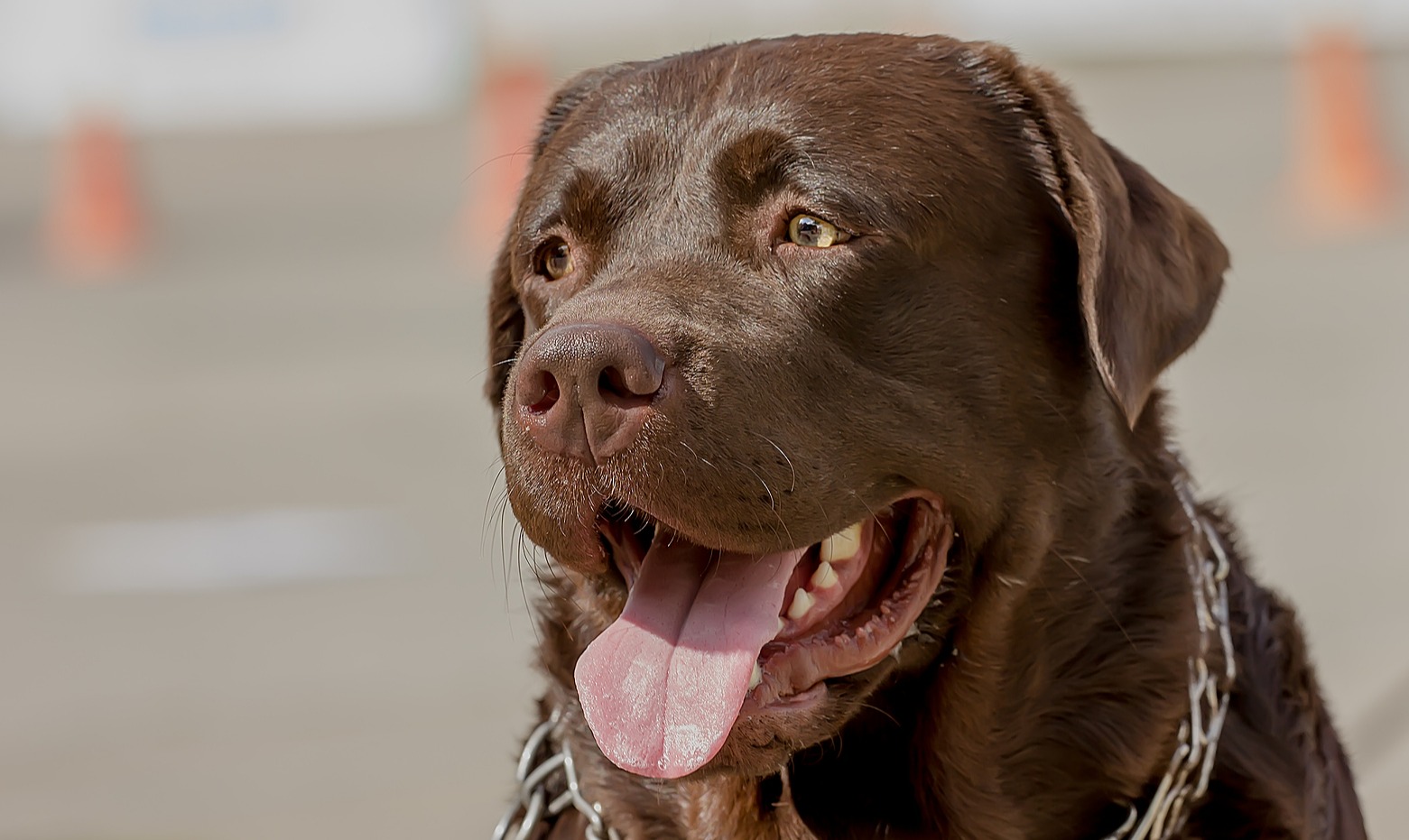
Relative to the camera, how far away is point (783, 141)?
303 cm

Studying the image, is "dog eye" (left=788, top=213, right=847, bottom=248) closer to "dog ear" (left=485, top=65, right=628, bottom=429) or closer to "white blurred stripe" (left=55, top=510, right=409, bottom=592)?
"dog ear" (left=485, top=65, right=628, bottom=429)

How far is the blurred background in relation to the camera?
5.80 meters

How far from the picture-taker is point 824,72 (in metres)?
3.13

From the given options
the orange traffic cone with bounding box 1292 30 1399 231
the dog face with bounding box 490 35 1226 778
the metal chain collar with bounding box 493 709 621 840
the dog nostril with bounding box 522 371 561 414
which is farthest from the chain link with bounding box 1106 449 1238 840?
the orange traffic cone with bounding box 1292 30 1399 231

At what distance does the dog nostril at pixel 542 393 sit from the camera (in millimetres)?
2648

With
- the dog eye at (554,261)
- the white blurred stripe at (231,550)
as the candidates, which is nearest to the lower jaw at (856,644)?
→ the dog eye at (554,261)

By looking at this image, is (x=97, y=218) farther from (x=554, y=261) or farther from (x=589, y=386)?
(x=589, y=386)

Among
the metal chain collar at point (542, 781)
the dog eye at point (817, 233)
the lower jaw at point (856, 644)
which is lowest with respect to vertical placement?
the metal chain collar at point (542, 781)

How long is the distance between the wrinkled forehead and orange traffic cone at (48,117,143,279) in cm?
1104

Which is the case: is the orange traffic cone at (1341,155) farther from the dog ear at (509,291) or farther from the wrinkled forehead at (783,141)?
the wrinkled forehead at (783,141)

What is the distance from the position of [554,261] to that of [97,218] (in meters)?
11.3

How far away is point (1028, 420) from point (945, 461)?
0.66ft

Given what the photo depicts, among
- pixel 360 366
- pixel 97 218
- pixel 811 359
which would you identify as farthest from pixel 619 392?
pixel 97 218

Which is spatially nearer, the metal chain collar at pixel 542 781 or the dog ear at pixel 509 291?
the metal chain collar at pixel 542 781
